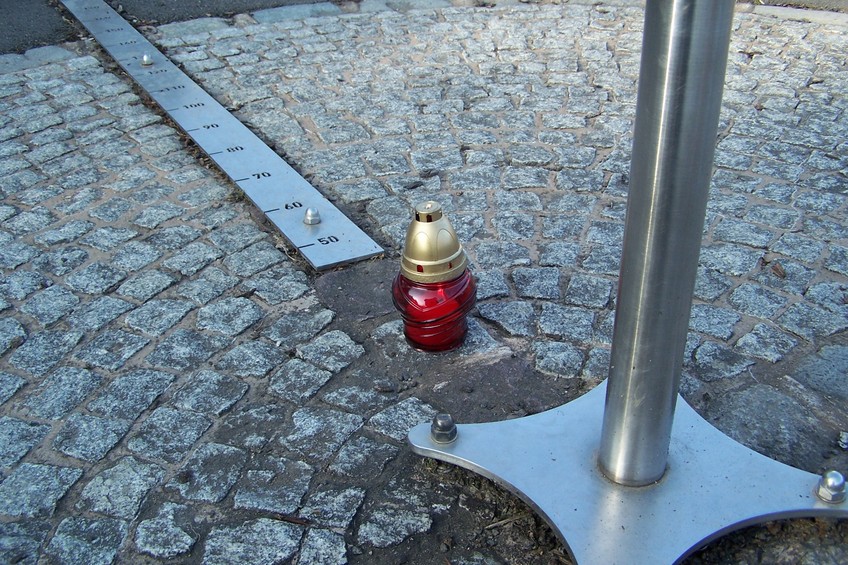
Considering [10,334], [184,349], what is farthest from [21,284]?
[184,349]

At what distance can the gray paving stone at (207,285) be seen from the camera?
125 inches

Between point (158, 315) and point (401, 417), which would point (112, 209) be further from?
point (401, 417)

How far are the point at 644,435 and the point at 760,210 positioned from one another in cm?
186

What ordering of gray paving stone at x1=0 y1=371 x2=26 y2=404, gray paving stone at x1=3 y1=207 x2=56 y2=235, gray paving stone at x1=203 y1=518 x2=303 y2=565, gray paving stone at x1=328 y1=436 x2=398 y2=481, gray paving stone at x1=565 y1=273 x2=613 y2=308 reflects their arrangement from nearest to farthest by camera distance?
1. gray paving stone at x1=203 y1=518 x2=303 y2=565
2. gray paving stone at x1=328 y1=436 x2=398 y2=481
3. gray paving stone at x1=0 y1=371 x2=26 y2=404
4. gray paving stone at x1=565 y1=273 x2=613 y2=308
5. gray paving stone at x1=3 y1=207 x2=56 y2=235

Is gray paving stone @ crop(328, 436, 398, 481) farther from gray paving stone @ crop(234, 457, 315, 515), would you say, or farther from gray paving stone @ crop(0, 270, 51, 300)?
gray paving stone @ crop(0, 270, 51, 300)

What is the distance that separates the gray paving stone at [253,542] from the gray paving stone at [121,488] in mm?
270

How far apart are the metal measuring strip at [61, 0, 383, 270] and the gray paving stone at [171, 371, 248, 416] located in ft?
2.32

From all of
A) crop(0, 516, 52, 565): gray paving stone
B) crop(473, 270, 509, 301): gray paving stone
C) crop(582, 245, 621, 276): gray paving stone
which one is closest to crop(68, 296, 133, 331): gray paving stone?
crop(0, 516, 52, 565): gray paving stone

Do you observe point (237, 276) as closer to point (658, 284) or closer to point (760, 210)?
point (658, 284)

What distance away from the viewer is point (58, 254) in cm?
346

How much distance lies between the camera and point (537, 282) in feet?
10.4

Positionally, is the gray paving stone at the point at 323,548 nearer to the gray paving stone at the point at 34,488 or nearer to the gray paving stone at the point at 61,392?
the gray paving stone at the point at 34,488

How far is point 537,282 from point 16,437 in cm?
185

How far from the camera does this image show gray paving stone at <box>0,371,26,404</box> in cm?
271
